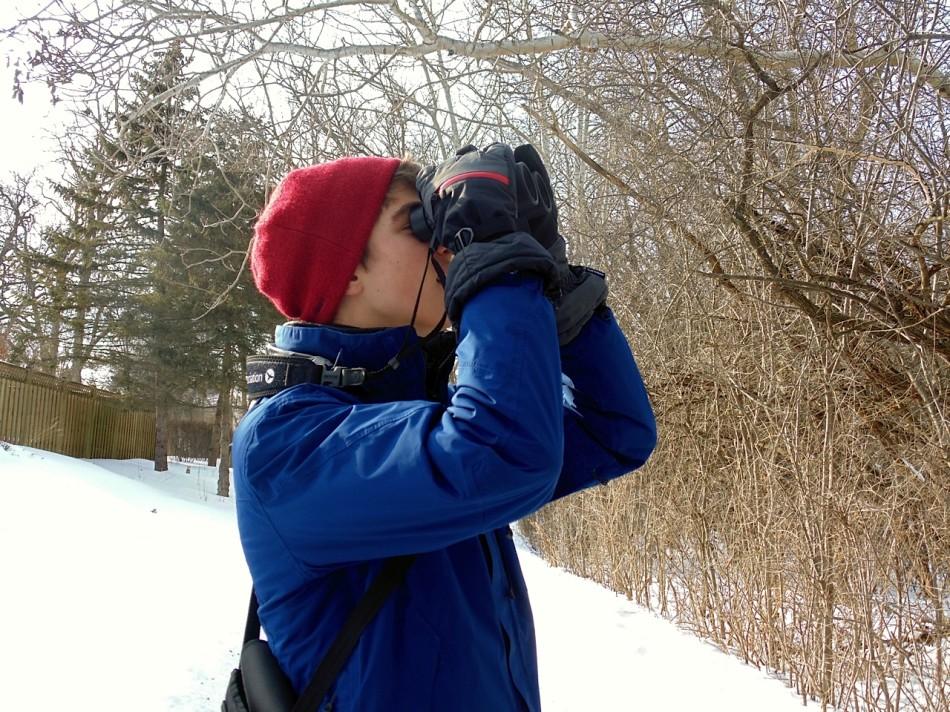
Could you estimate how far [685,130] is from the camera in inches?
149

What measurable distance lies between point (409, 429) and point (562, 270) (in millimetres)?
343

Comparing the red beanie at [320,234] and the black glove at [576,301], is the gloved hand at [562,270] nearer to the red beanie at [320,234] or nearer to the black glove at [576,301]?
the black glove at [576,301]

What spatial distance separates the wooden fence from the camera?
16.0 metres

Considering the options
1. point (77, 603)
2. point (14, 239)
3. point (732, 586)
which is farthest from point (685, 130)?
point (14, 239)

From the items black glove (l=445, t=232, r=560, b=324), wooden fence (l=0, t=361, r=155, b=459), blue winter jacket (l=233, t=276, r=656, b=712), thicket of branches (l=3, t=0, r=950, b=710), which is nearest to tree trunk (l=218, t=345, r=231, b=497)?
wooden fence (l=0, t=361, r=155, b=459)

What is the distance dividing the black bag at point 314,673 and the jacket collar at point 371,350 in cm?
29

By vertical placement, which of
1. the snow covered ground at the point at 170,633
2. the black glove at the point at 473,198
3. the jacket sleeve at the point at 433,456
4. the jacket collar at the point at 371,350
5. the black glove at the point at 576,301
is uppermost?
the black glove at the point at 473,198

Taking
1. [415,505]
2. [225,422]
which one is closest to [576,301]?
[415,505]

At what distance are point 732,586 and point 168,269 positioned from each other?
15.0 metres

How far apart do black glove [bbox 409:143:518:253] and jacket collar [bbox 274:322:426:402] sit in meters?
0.19

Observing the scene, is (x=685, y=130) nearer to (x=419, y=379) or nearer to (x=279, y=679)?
(x=419, y=379)

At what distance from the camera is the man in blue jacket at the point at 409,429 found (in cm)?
90

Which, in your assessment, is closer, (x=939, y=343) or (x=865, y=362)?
(x=939, y=343)

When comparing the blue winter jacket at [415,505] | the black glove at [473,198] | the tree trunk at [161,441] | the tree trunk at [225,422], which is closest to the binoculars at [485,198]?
the black glove at [473,198]
